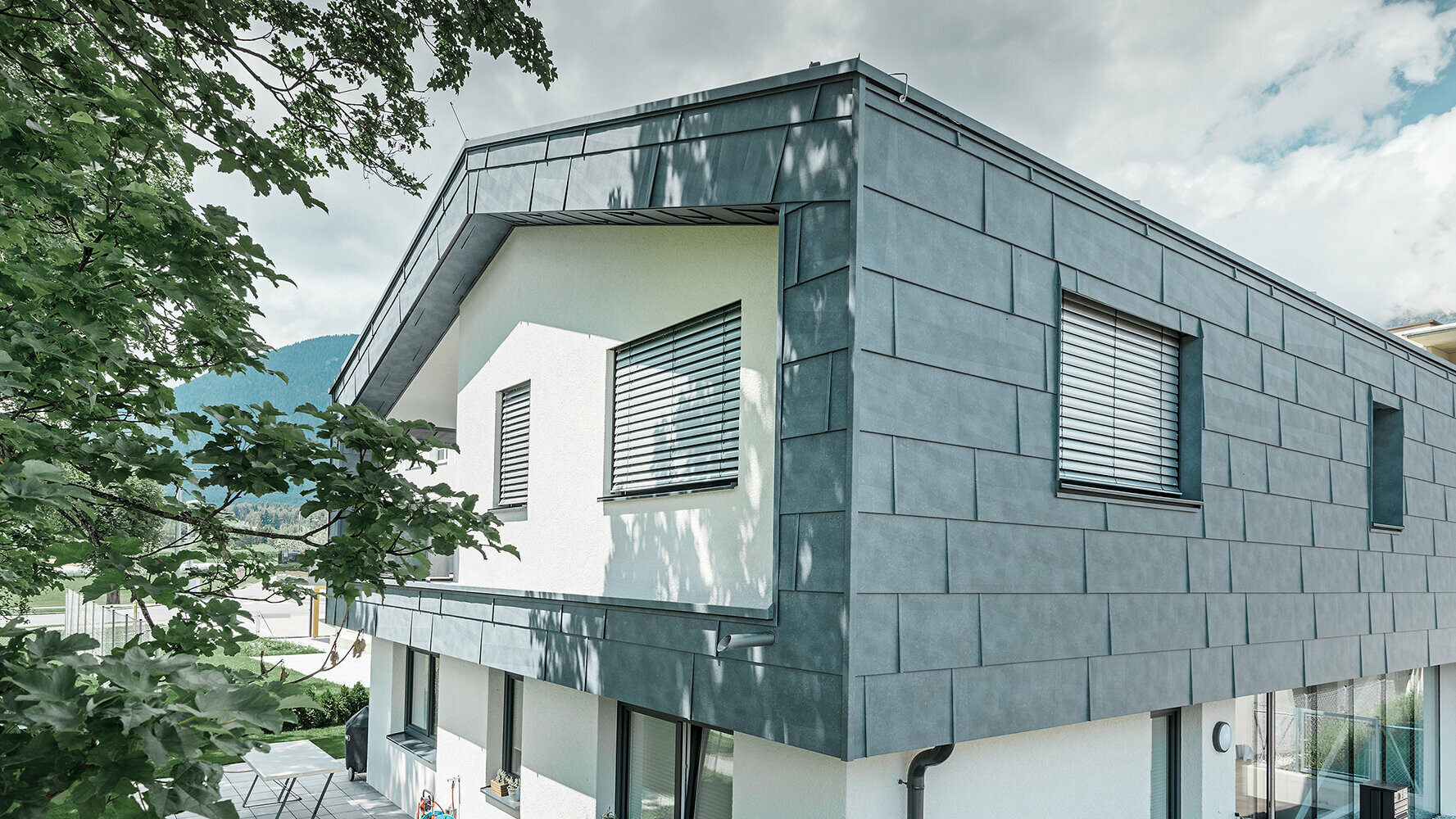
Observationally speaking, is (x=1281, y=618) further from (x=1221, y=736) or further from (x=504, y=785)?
(x=504, y=785)

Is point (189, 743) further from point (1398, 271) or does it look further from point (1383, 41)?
point (1398, 271)

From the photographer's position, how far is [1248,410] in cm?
668

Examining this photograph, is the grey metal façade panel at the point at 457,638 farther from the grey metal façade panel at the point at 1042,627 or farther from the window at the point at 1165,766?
the window at the point at 1165,766

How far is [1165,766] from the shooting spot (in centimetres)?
664

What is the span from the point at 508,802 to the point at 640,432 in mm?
4080

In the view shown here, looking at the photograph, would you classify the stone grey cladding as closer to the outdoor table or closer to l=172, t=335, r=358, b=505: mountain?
the outdoor table

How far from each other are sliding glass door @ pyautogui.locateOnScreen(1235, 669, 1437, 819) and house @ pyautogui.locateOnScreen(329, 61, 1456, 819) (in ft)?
0.17

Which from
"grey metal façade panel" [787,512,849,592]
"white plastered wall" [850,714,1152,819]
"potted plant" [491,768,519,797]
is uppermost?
"grey metal façade panel" [787,512,849,592]

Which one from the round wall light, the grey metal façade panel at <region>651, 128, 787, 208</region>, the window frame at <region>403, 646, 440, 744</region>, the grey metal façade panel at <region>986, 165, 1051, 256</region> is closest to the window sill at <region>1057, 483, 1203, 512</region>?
the grey metal façade panel at <region>986, 165, 1051, 256</region>

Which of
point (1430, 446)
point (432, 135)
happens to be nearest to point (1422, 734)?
point (1430, 446)

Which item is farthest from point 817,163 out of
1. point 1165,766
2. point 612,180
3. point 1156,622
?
point 1165,766

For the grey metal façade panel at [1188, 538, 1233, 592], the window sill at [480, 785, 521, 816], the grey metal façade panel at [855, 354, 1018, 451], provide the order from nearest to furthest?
the grey metal façade panel at [855, 354, 1018, 451]
the grey metal façade panel at [1188, 538, 1233, 592]
the window sill at [480, 785, 521, 816]

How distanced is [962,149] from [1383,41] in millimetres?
48191

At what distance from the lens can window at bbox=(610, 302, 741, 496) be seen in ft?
18.2
